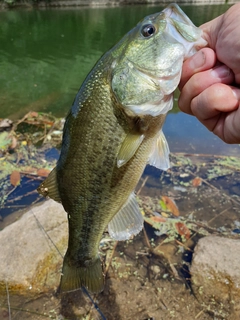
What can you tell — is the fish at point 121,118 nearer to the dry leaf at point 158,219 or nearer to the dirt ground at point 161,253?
the dirt ground at point 161,253

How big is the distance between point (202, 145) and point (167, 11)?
5.37 metres

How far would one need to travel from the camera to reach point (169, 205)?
4695mm

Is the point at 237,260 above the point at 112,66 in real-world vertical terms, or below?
below

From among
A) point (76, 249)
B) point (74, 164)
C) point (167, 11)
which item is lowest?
point (76, 249)

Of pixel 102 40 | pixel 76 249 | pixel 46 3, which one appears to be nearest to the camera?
pixel 76 249

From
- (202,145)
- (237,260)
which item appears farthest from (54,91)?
(237,260)

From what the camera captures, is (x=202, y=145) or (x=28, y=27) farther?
(x=28, y=27)

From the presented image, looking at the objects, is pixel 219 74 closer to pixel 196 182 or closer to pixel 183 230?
pixel 183 230

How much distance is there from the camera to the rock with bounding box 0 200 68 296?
338 centimetres

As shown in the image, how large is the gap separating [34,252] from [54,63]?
12.6 metres

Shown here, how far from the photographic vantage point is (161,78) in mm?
1673

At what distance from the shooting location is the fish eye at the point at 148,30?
5.54 feet

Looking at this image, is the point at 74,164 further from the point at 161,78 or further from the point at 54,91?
Result: the point at 54,91

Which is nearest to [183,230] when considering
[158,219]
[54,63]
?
[158,219]
